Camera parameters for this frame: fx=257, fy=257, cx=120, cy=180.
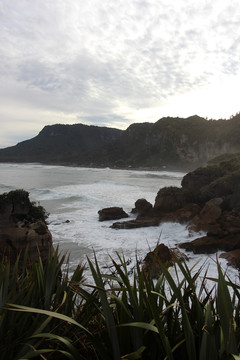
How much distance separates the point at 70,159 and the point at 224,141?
10411cm

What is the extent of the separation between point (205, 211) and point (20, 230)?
10859mm

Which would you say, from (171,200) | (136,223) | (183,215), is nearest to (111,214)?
(136,223)

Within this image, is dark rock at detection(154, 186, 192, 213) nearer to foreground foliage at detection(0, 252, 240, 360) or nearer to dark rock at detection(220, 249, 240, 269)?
dark rock at detection(220, 249, 240, 269)

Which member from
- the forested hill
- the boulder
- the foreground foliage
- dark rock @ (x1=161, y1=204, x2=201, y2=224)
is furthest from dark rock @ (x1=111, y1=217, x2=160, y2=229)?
the forested hill

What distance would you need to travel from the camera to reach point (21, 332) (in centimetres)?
212

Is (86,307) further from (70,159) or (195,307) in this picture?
(70,159)

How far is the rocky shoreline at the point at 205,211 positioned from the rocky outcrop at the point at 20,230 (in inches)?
268

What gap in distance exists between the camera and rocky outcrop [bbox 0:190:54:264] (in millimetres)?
8154

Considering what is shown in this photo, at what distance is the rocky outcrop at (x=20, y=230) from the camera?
8.15 metres

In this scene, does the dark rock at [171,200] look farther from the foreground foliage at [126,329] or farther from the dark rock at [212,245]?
the foreground foliage at [126,329]

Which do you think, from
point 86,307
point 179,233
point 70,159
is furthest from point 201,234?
point 70,159

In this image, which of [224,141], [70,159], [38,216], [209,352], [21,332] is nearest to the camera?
[209,352]

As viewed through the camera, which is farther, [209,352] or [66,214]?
[66,214]

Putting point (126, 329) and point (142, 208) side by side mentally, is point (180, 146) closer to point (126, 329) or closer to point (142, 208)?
point (142, 208)
